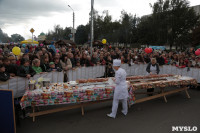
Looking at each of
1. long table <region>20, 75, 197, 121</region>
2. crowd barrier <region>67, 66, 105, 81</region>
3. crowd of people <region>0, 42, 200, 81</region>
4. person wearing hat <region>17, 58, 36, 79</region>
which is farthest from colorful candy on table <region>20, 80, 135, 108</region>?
crowd barrier <region>67, 66, 105, 81</region>

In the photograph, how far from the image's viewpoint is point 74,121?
15.9 feet

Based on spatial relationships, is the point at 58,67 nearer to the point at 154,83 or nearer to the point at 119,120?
the point at 119,120

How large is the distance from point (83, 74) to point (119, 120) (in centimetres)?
444

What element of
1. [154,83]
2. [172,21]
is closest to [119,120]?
[154,83]

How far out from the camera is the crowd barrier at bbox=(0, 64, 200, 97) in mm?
5680

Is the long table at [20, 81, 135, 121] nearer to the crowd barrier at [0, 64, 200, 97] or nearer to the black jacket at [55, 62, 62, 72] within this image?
the crowd barrier at [0, 64, 200, 97]

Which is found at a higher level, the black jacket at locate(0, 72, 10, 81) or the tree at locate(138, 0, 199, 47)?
the tree at locate(138, 0, 199, 47)

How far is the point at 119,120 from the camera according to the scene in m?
4.98

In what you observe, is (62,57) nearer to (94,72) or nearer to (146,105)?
(94,72)

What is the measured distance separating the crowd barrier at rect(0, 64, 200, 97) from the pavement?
1.35 meters

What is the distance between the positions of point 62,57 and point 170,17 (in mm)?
35466


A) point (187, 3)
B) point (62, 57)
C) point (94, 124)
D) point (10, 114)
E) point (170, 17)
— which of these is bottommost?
point (94, 124)

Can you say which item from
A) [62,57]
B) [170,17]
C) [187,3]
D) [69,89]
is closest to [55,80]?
[62,57]

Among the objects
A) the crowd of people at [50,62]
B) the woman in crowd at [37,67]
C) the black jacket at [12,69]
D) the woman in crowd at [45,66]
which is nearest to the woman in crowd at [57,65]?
the crowd of people at [50,62]
